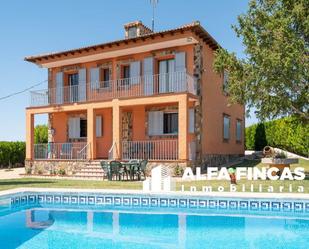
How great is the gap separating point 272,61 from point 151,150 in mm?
7883

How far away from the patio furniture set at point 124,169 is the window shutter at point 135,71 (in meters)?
5.23

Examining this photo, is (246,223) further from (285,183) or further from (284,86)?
(284,86)

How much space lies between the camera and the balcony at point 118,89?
17.9 metres

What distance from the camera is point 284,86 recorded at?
14352 millimetres

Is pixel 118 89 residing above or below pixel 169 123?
above

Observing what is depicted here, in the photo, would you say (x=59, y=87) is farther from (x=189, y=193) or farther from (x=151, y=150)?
(x=189, y=193)

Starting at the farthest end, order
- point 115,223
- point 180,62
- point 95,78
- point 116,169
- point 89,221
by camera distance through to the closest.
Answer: point 95,78, point 180,62, point 116,169, point 89,221, point 115,223

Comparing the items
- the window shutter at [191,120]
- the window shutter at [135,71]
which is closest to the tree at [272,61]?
the window shutter at [191,120]

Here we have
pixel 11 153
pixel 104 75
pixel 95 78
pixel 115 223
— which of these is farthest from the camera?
pixel 11 153

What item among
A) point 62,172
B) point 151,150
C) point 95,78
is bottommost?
point 62,172

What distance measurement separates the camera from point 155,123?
1948cm

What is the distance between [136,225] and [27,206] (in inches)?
159

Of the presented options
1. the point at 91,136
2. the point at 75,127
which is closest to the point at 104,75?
the point at 75,127


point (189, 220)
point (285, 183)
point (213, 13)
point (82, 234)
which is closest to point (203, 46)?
point (213, 13)
